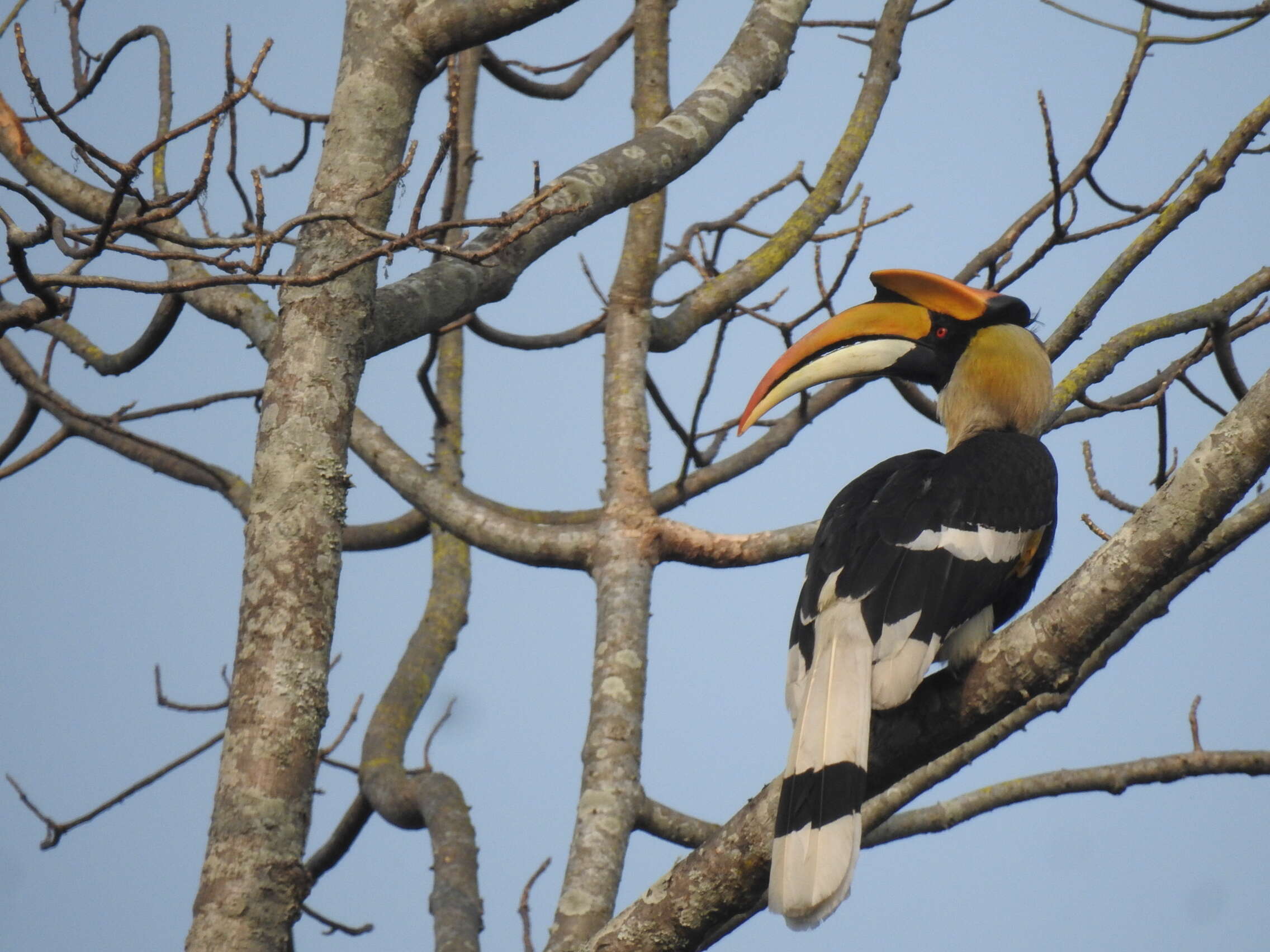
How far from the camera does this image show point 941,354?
4.10 metres

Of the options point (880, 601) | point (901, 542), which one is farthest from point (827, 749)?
point (901, 542)

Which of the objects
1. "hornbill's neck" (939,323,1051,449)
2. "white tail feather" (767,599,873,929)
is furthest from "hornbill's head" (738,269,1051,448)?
"white tail feather" (767,599,873,929)

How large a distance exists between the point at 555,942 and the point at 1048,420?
2.11 meters

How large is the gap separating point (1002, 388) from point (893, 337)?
0.43 m

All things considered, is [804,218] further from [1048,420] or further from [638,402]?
[1048,420]

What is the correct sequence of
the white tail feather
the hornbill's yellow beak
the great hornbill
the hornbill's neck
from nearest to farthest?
the white tail feather → the great hornbill → the hornbill's neck → the hornbill's yellow beak

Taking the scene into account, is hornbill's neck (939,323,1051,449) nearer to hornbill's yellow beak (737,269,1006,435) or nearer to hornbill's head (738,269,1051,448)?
hornbill's head (738,269,1051,448)

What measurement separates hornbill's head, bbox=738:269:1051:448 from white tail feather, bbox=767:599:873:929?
1025 millimetres

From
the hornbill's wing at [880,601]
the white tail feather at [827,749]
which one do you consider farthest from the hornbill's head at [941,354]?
the white tail feather at [827,749]

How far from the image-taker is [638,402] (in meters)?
4.62

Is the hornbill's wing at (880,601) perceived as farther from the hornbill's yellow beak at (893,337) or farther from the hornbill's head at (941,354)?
the hornbill's yellow beak at (893,337)

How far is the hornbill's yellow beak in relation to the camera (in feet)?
13.0

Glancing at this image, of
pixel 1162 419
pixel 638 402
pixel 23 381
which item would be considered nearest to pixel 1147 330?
pixel 1162 419

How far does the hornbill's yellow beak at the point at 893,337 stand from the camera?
156 inches
